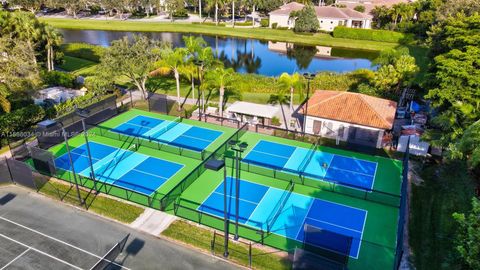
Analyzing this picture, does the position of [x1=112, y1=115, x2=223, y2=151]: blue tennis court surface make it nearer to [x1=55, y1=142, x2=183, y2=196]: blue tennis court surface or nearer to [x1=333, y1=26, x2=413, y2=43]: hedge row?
[x1=55, y1=142, x2=183, y2=196]: blue tennis court surface

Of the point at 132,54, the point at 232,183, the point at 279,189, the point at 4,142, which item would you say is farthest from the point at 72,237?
the point at 132,54

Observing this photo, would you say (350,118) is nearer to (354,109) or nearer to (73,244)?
(354,109)

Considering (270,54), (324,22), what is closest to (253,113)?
(270,54)

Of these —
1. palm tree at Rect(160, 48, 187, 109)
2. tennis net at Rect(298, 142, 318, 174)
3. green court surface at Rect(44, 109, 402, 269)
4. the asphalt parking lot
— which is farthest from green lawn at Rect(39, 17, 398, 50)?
the asphalt parking lot

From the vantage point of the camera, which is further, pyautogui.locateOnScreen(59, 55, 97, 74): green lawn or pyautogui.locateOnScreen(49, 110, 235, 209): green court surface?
pyautogui.locateOnScreen(59, 55, 97, 74): green lawn

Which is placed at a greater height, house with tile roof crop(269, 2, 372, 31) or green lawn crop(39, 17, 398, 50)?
house with tile roof crop(269, 2, 372, 31)

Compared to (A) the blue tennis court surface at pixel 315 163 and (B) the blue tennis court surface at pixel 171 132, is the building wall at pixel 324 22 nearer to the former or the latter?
(B) the blue tennis court surface at pixel 171 132
